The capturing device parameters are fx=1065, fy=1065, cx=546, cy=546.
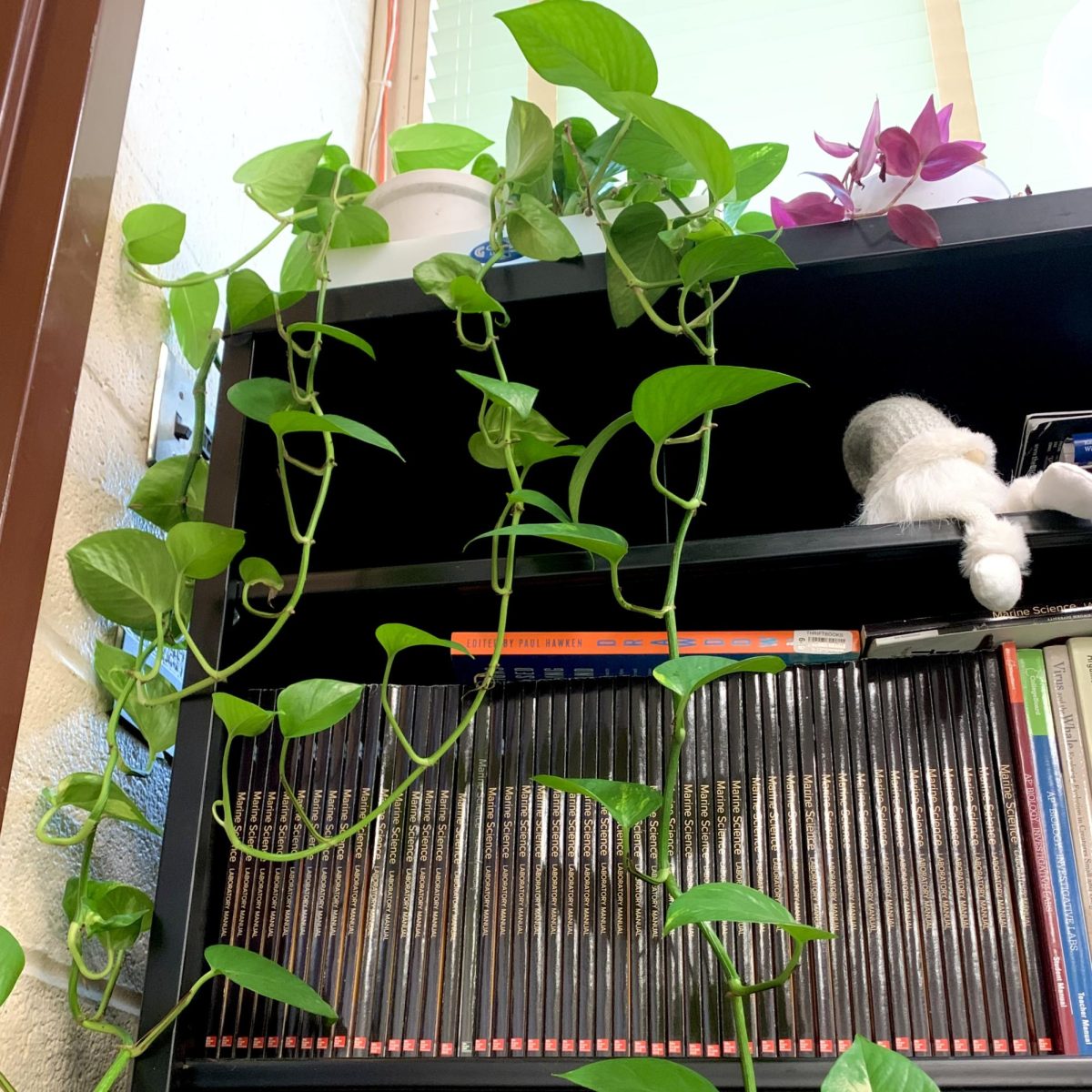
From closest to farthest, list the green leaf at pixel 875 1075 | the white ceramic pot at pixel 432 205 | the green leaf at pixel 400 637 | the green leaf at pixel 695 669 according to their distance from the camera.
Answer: the green leaf at pixel 875 1075
the green leaf at pixel 695 669
the green leaf at pixel 400 637
the white ceramic pot at pixel 432 205

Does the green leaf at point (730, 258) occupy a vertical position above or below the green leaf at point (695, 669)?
above

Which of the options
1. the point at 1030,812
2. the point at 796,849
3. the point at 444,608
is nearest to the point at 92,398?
the point at 444,608

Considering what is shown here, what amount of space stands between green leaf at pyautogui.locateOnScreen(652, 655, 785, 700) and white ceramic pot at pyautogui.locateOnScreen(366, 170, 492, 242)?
47 centimetres

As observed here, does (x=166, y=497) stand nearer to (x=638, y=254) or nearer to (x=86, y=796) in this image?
(x=86, y=796)

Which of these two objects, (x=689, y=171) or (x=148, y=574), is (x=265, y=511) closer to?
(x=148, y=574)

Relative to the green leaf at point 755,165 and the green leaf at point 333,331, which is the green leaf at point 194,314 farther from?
the green leaf at point 755,165

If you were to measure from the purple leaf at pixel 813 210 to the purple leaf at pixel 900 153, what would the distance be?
0.17ft

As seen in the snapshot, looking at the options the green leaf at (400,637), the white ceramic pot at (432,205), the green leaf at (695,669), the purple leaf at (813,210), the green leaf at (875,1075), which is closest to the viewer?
the green leaf at (875,1075)

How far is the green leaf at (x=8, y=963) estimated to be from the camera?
21.7 inches

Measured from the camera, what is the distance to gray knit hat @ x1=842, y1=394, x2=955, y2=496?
82cm

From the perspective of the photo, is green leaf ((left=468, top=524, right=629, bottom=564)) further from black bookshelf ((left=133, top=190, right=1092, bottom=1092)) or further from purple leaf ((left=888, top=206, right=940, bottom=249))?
purple leaf ((left=888, top=206, right=940, bottom=249))

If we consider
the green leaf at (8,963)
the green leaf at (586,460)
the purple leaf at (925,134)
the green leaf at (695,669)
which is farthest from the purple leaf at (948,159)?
the green leaf at (8,963)

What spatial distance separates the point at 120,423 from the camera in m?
0.83

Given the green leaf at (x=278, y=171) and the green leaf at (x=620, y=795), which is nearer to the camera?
the green leaf at (x=620, y=795)
